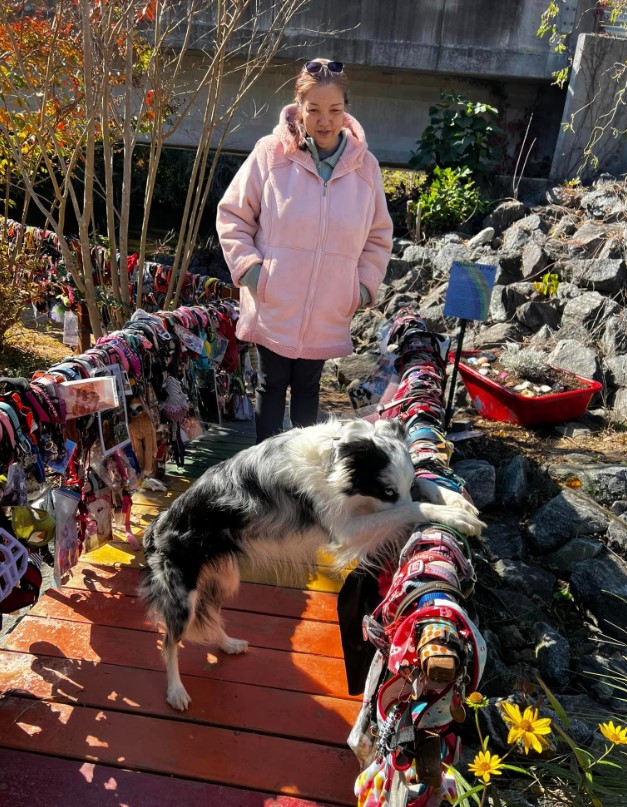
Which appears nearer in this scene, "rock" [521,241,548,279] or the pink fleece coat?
the pink fleece coat

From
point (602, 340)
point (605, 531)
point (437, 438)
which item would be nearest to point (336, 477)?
point (437, 438)

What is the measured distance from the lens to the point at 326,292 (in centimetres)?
293

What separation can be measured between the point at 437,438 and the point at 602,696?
158 centimetres

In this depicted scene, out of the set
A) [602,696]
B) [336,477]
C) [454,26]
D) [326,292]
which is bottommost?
[602,696]

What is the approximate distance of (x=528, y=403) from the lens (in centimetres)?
523

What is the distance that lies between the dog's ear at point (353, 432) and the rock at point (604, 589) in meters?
2.09

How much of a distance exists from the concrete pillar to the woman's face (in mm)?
Result: 7082

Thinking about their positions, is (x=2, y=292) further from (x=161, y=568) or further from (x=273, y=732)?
(x=273, y=732)

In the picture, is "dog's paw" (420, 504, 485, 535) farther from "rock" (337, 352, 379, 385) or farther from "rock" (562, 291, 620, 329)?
"rock" (562, 291, 620, 329)

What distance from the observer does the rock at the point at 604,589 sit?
3.45m

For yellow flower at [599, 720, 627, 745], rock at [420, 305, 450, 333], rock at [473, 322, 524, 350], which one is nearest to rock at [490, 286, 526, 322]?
rock at [473, 322, 524, 350]

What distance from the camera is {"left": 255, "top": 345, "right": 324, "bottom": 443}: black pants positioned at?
3062mm

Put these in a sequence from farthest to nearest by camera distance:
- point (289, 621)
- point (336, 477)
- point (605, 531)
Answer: point (605, 531)
point (289, 621)
point (336, 477)

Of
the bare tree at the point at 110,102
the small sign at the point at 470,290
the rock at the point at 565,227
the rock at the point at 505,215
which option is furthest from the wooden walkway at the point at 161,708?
the rock at the point at 505,215
